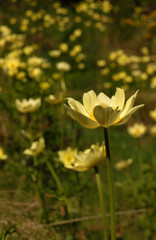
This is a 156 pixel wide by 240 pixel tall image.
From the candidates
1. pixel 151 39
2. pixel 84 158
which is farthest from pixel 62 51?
pixel 84 158

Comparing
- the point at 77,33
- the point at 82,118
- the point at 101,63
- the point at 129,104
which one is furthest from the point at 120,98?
the point at 77,33

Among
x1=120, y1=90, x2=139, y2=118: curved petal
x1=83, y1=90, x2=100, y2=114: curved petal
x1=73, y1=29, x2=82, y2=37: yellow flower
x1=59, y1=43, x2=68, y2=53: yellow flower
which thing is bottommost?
x1=120, y1=90, x2=139, y2=118: curved petal

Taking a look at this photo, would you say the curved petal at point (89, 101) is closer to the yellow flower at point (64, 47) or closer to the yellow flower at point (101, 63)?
the yellow flower at point (101, 63)

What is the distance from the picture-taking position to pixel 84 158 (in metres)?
1.04

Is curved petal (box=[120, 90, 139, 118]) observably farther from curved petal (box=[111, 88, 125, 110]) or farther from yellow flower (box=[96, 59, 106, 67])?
yellow flower (box=[96, 59, 106, 67])

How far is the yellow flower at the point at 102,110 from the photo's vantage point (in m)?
0.81

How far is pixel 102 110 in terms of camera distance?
2.64ft

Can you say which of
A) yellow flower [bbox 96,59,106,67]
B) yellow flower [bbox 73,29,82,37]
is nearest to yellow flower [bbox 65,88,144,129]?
yellow flower [bbox 96,59,106,67]

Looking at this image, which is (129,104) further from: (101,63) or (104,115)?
(101,63)

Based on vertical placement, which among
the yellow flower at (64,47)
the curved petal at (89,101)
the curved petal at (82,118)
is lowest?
the curved petal at (82,118)

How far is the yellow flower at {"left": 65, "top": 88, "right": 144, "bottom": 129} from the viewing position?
0.81m

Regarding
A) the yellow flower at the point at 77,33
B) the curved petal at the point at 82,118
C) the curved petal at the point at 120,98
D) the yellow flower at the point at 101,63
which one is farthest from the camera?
the yellow flower at the point at 77,33

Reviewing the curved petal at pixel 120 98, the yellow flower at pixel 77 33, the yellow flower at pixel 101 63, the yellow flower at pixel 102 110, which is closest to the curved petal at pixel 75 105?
the yellow flower at pixel 102 110

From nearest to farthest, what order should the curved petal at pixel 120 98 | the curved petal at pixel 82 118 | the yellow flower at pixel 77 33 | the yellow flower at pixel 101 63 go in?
the curved petal at pixel 82 118 < the curved petal at pixel 120 98 < the yellow flower at pixel 101 63 < the yellow flower at pixel 77 33
